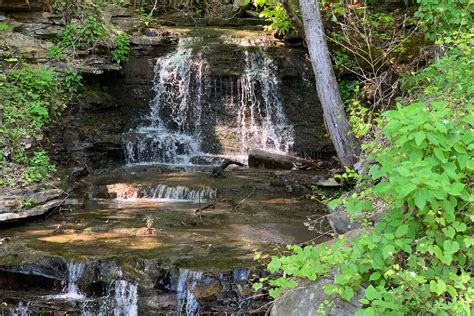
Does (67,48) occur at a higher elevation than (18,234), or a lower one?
higher

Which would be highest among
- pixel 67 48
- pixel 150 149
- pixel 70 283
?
pixel 67 48

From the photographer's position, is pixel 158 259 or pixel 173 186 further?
pixel 173 186

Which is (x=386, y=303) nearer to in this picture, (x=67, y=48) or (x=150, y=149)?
(x=150, y=149)

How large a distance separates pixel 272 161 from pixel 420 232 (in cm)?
720

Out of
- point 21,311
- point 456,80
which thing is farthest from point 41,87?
point 456,80

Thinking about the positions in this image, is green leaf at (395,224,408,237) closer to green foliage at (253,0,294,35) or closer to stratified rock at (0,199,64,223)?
stratified rock at (0,199,64,223)

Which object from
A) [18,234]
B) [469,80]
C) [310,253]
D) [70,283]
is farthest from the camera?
[18,234]

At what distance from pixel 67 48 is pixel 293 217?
6392 mm

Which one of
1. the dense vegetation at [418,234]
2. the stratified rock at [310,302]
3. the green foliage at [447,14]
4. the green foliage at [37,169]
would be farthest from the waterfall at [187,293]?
the green foliage at [447,14]

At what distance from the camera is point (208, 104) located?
38.7 feet

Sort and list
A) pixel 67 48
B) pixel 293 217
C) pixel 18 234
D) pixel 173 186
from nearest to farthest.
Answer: pixel 18 234 → pixel 293 217 → pixel 173 186 → pixel 67 48

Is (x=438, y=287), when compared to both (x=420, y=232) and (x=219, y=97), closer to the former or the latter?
(x=420, y=232)

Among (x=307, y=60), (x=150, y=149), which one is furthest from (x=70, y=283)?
(x=307, y=60)

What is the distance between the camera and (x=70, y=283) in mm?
5586
